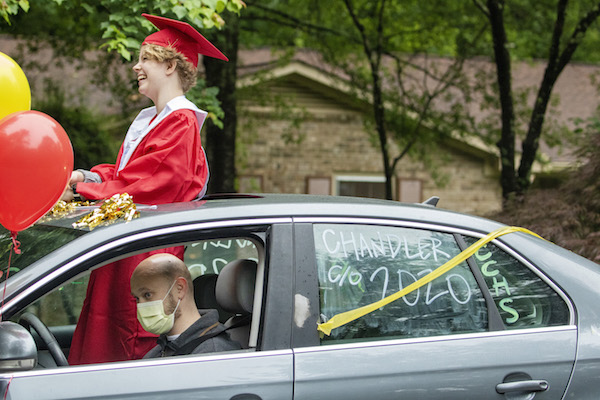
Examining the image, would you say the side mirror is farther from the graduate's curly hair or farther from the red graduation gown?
the graduate's curly hair

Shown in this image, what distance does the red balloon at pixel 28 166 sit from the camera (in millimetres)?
2473

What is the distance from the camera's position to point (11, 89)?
9.85 ft

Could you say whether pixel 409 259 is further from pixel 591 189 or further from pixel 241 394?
pixel 591 189

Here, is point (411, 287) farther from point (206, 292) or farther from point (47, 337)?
point (47, 337)

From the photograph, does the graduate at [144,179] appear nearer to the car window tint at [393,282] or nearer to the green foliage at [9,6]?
the car window tint at [393,282]

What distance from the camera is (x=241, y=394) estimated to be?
238cm

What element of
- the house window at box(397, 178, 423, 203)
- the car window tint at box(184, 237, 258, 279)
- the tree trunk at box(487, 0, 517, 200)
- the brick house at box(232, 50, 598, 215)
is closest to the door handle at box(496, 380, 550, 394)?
the car window tint at box(184, 237, 258, 279)

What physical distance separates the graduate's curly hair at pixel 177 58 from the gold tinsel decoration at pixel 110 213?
1.03 metres

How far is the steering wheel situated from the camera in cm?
268

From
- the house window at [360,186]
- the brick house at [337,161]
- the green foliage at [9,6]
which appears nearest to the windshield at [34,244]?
the green foliage at [9,6]

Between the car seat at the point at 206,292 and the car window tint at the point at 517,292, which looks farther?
the car seat at the point at 206,292

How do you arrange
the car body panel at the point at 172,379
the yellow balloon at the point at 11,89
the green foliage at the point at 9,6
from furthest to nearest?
the green foliage at the point at 9,6 → the yellow balloon at the point at 11,89 → the car body panel at the point at 172,379

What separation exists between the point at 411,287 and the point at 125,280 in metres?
1.14

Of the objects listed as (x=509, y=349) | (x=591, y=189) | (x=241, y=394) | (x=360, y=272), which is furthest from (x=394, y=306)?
(x=591, y=189)
